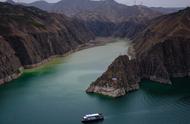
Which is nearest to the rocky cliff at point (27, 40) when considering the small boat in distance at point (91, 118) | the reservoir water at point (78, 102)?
the reservoir water at point (78, 102)

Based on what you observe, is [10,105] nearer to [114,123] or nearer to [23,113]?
[23,113]

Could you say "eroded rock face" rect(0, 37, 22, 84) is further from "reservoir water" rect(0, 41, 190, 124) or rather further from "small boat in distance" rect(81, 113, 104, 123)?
"small boat in distance" rect(81, 113, 104, 123)

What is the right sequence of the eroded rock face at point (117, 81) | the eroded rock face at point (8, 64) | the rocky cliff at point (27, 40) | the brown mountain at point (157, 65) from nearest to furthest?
the eroded rock face at point (117, 81)
the brown mountain at point (157, 65)
the eroded rock face at point (8, 64)
the rocky cliff at point (27, 40)

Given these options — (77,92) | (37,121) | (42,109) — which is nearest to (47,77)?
(77,92)

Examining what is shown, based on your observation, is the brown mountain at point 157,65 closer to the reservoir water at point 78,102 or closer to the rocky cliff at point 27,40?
the reservoir water at point 78,102

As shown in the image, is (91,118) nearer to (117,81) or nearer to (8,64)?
(117,81)

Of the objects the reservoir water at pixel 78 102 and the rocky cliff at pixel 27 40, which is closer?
the reservoir water at pixel 78 102

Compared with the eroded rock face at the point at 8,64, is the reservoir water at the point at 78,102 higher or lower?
lower
